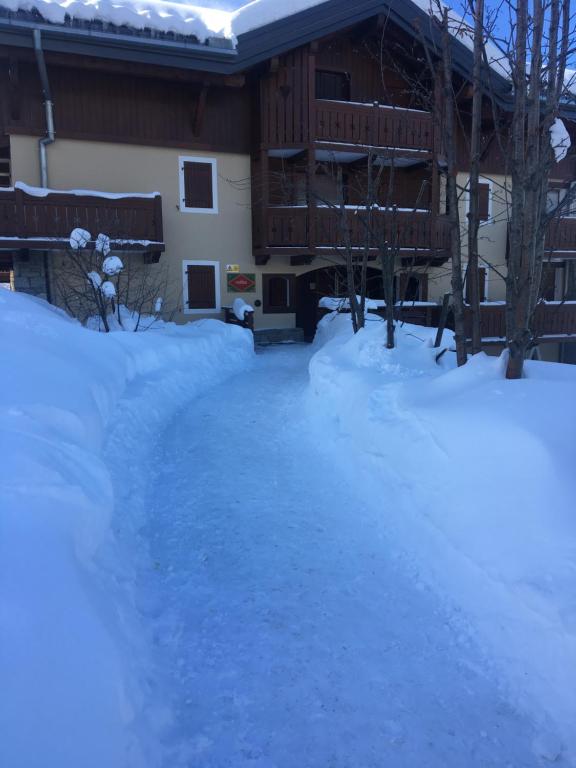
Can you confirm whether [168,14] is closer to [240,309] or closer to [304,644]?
[240,309]

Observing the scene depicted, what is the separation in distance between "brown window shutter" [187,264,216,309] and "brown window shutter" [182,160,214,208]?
171 centimetres

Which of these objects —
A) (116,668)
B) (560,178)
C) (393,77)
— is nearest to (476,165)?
(116,668)

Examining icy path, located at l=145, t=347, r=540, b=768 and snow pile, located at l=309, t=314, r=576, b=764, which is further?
snow pile, located at l=309, t=314, r=576, b=764

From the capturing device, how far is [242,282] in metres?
16.0

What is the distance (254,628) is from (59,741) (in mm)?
1565

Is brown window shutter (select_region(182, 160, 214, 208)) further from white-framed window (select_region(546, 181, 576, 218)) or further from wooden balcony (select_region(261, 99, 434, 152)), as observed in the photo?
white-framed window (select_region(546, 181, 576, 218))

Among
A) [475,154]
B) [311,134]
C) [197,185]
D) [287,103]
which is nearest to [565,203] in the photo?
[475,154]

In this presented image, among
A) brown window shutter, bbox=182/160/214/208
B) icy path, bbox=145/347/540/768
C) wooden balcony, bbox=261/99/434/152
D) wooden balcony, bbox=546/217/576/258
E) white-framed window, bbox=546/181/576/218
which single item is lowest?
icy path, bbox=145/347/540/768

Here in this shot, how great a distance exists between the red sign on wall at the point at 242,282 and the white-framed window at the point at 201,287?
1.30ft

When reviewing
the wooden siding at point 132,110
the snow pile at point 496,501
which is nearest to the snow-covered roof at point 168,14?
the wooden siding at point 132,110

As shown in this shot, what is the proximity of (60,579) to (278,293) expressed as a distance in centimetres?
1464

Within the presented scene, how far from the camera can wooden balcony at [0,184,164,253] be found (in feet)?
41.3

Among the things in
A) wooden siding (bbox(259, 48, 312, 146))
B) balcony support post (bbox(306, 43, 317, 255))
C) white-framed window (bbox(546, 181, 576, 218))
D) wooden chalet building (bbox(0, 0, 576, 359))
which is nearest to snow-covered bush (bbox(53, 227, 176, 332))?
wooden chalet building (bbox(0, 0, 576, 359))

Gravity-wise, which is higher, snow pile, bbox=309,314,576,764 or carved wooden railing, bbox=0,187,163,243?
carved wooden railing, bbox=0,187,163,243
